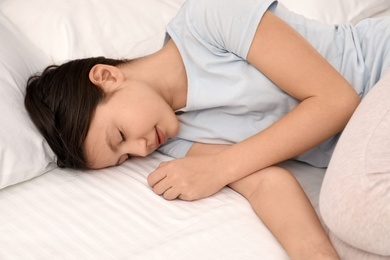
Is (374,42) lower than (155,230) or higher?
higher

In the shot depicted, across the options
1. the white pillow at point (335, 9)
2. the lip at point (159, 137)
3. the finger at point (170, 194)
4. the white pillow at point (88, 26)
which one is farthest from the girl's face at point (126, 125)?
the white pillow at point (335, 9)

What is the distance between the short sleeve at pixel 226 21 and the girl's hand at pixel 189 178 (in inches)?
9.0

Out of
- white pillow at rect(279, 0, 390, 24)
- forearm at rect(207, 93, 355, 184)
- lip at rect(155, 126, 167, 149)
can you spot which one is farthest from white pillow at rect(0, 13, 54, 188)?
white pillow at rect(279, 0, 390, 24)

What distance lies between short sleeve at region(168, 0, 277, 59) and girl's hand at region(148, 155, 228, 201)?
23 centimetres

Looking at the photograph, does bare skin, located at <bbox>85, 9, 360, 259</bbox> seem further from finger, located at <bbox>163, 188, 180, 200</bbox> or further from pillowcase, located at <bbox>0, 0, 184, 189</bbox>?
pillowcase, located at <bbox>0, 0, 184, 189</bbox>

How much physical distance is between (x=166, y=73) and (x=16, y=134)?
33cm

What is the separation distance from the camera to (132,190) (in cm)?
112

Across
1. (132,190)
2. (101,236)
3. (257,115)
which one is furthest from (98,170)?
(257,115)

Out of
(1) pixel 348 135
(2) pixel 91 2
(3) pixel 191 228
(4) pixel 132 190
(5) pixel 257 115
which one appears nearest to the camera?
(1) pixel 348 135

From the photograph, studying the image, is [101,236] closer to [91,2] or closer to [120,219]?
[120,219]

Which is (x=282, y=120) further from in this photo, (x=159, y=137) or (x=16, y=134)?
(x=16, y=134)

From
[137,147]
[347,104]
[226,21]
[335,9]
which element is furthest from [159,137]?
[335,9]

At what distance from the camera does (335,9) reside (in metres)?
1.64

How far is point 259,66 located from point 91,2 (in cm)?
58
